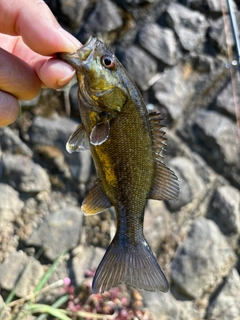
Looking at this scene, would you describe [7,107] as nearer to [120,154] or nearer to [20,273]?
[120,154]

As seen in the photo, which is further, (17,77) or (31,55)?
(31,55)

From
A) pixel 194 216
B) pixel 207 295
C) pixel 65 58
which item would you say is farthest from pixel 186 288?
pixel 65 58

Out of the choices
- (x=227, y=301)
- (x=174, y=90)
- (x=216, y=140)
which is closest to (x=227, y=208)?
(x=216, y=140)

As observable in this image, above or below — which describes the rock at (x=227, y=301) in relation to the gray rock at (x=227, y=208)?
below

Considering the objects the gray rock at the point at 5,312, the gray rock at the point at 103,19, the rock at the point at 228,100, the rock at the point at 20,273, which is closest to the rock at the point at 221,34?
the rock at the point at 228,100

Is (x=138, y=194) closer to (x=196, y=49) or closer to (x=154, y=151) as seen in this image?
(x=154, y=151)

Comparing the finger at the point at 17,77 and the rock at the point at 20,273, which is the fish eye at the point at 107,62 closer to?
the finger at the point at 17,77
